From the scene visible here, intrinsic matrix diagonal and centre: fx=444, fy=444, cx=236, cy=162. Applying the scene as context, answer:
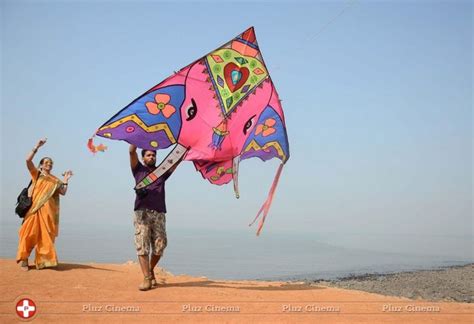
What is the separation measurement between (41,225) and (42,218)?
5.6 inches

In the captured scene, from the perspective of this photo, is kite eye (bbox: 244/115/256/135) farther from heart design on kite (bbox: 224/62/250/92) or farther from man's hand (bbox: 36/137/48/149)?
man's hand (bbox: 36/137/48/149)

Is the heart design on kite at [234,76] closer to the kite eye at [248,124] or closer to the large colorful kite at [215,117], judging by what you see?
the large colorful kite at [215,117]

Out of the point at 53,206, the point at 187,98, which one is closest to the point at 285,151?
the point at 187,98

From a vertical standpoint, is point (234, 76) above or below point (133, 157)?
above

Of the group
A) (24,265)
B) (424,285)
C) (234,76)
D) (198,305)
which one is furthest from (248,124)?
(424,285)

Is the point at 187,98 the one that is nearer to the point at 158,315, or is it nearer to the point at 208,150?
the point at 208,150

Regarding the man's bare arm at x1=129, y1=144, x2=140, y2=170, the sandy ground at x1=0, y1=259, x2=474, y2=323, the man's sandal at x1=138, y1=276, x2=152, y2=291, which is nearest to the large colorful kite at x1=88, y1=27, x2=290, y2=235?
the man's bare arm at x1=129, y1=144, x2=140, y2=170

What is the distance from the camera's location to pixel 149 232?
7.29 meters

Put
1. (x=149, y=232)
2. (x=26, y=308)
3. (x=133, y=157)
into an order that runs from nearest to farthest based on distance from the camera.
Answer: (x=26, y=308) < (x=149, y=232) < (x=133, y=157)

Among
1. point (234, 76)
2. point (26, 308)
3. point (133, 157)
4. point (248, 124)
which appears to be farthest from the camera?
point (248, 124)

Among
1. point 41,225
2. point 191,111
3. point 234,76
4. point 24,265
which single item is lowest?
point 24,265

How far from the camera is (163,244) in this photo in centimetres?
732

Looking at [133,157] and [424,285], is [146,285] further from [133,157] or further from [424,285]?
[424,285]

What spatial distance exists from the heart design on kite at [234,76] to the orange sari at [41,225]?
422cm
